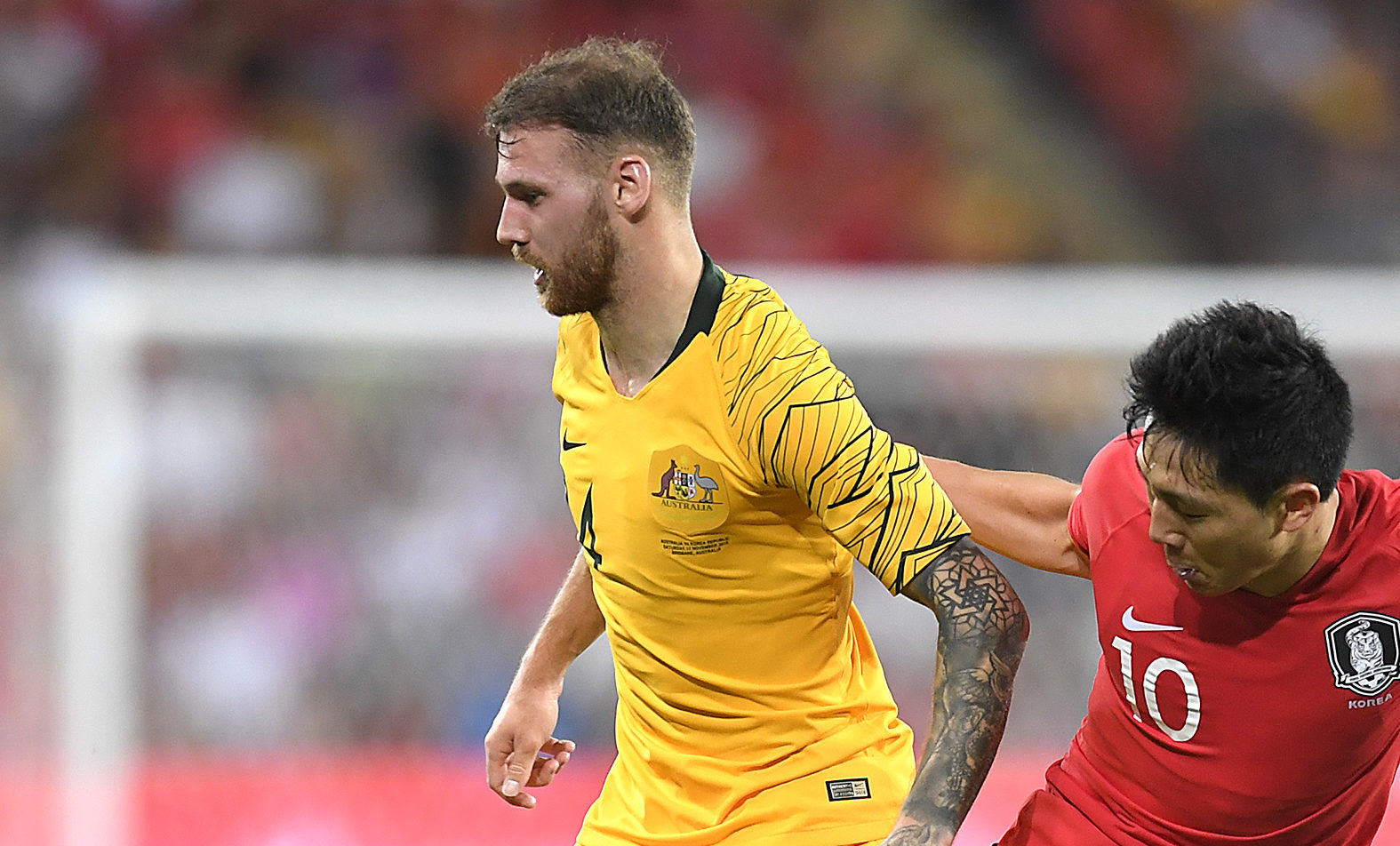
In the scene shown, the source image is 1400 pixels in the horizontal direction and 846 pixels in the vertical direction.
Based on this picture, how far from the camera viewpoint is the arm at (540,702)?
308 centimetres

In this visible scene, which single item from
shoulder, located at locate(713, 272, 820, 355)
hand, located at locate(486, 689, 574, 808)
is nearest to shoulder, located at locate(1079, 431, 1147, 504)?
shoulder, located at locate(713, 272, 820, 355)

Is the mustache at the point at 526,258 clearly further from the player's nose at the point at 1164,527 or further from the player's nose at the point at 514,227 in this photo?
the player's nose at the point at 1164,527

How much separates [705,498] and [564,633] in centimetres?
66

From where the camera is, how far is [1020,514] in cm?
287

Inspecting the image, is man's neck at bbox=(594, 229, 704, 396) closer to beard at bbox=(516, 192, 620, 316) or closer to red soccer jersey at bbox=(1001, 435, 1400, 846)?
beard at bbox=(516, 192, 620, 316)

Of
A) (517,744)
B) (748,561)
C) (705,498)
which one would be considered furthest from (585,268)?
(517,744)

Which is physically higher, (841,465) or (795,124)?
(795,124)

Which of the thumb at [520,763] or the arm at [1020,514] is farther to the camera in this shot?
the thumb at [520,763]

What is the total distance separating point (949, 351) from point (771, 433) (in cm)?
313

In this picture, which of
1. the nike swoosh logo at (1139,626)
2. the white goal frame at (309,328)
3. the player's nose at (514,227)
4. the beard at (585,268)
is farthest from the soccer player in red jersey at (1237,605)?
the white goal frame at (309,328)

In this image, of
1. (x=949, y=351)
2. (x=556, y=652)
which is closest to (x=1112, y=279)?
(x=949, y=351)

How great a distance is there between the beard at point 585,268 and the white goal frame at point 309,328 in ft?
9.33

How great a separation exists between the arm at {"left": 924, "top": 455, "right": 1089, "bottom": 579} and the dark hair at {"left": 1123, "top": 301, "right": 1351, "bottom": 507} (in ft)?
1.58

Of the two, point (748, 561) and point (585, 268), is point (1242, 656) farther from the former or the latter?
point (585, 268)
